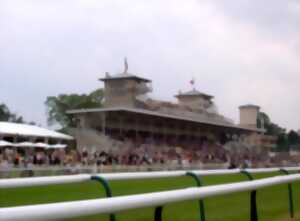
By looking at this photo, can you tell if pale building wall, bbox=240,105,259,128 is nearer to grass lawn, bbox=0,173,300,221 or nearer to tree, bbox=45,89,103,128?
tree, bbox=45,89,103,128

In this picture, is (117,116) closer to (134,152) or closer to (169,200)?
(134,152)

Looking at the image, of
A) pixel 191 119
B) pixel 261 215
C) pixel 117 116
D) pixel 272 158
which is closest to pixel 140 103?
pixel 191 119

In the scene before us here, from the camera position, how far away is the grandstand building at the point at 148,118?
53719mm

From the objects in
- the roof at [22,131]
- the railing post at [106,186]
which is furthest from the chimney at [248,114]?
the railing post at [106,186]

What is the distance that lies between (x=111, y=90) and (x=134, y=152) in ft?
94.8

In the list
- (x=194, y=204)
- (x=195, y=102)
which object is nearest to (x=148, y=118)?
(x=195, y=102)

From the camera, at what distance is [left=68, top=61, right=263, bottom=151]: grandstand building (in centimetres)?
5372

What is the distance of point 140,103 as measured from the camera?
62781mm

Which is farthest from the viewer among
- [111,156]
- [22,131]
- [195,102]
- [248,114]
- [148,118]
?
[248,114]

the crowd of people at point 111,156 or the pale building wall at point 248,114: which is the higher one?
the pale building wall at point 248,114

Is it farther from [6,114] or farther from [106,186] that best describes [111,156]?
[6,114]

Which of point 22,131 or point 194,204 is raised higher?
point 22,131

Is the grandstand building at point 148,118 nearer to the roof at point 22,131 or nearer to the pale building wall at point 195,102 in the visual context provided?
the pale building wall at point 195,102

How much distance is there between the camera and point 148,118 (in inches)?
2233
